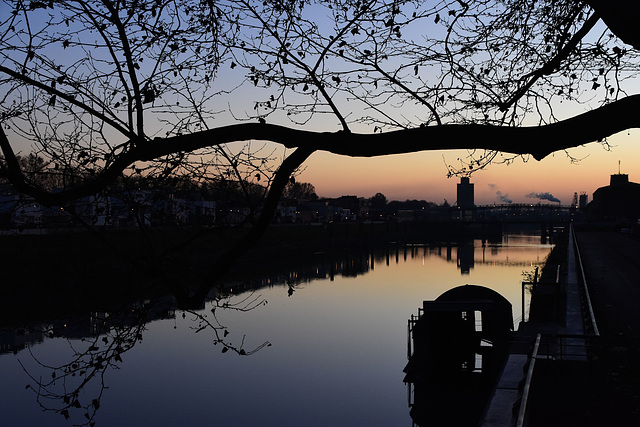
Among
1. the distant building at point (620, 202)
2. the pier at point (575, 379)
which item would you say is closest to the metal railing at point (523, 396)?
the pier at point (575, 379)

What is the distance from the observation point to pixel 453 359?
21.7m

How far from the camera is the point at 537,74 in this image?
5.48m

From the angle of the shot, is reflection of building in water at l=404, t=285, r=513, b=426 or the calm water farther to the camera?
reflection of building in water at l=404, t=285, r=513, b=426

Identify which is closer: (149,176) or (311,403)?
(149,176)

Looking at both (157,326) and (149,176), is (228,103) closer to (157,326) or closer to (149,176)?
(149,176)

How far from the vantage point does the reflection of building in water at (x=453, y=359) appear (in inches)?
755

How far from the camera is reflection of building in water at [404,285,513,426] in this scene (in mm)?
19172

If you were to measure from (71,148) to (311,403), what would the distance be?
15.8 meters

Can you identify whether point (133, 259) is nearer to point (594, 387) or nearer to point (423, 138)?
point (423, 138)

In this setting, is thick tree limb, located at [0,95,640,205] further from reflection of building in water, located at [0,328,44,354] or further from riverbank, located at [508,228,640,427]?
reflection of building in water, located at [0,328,44,354]

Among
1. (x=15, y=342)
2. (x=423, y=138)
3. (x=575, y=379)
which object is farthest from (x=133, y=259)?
(x=15, y=342)

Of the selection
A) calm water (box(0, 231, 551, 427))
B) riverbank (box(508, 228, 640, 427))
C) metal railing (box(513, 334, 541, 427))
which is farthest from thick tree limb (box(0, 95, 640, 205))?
calm water (box(0, 231, 551, 427))

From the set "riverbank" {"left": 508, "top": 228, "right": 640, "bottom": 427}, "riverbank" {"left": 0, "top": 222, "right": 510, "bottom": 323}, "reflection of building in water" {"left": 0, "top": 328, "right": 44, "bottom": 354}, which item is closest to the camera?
"riverbank" {"left": 0, "top": 222, "right": 510, "bottom": 323}

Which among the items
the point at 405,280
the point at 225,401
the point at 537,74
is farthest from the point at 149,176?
the point at 405,280
